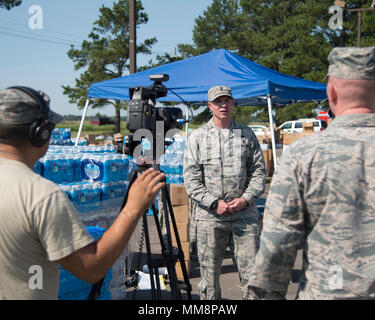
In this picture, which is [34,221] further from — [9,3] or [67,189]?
[9,3]

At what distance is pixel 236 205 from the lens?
295cm

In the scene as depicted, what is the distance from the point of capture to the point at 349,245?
1330mm

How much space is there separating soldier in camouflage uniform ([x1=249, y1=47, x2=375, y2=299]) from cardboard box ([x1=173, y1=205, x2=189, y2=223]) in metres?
2.98

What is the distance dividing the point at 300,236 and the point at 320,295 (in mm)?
214

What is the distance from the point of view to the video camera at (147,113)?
2365 mm

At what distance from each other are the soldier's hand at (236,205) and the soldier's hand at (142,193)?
1.51 meters

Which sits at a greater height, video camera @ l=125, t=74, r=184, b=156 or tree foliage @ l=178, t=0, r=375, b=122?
tree foliage @ l=178, t=0, r=375, b=122

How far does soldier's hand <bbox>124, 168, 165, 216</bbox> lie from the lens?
1427 mm

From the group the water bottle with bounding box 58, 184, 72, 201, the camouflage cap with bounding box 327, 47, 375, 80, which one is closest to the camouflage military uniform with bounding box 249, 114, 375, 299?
the camouflage cap with bounding box 327, 47, 375, 80

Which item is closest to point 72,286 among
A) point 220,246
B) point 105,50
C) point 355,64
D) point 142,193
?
point 220,246

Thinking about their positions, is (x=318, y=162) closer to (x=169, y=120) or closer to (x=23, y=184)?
(x=23, y=184)

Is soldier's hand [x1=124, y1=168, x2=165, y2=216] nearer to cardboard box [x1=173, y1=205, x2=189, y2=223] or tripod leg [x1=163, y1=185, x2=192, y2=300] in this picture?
tripod leg [x1=163, y1=185, x2=192, y2=300]

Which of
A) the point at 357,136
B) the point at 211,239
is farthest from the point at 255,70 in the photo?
the point at 357,136
